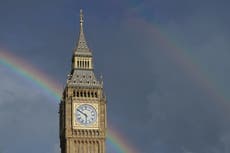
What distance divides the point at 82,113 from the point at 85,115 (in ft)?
2.08

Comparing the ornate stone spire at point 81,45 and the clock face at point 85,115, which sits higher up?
the ornate stone spire at point 81,45

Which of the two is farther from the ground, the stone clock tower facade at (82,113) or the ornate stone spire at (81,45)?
the ornate stone spire at (81,45)

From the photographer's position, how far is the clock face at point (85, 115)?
15500 cm

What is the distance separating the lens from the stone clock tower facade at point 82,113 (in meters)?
154

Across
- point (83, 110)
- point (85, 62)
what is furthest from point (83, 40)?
point (83, 110)

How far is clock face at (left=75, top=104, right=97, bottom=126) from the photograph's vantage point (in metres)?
155

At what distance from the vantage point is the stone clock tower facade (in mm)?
154125

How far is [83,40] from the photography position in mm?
165125

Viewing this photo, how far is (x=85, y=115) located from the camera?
6122 inches

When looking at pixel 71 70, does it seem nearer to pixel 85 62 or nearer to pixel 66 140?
pixel 85 62

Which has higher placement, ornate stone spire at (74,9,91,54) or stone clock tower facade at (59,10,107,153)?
ornate stone spire at (74,9,91,54)

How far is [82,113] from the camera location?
155375mm

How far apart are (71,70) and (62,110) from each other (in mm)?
7835

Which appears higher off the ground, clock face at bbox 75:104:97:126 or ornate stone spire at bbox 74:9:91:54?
ornate stone spire at bbox 74:9:91:54
